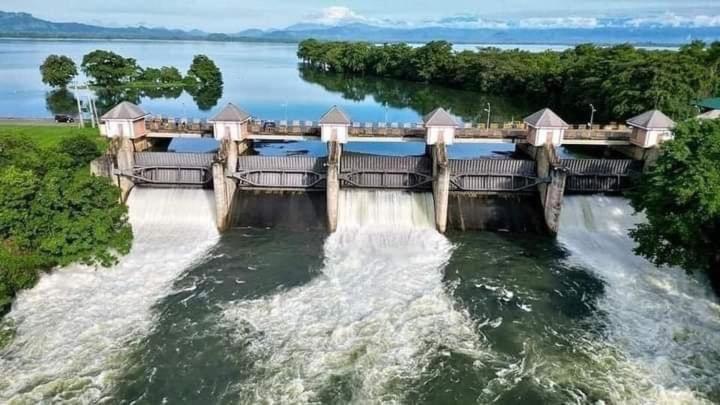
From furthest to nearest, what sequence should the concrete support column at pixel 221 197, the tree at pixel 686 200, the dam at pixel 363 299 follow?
the concrete support column at pixel 221 197
the tree at pixel 686 200
the dam at pixel 363 299

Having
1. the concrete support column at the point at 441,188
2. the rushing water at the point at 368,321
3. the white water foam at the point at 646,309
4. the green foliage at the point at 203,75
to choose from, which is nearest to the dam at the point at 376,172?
the concrete support column at the point at 441,188

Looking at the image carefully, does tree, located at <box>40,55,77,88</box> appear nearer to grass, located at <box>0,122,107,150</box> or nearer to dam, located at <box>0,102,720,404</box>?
grass, located at <box>0,122,107,150</box>

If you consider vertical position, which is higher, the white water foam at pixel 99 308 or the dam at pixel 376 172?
the dam at pixel 376 172

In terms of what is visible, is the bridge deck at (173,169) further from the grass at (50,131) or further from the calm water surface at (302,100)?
the calm water surface at (302,100)

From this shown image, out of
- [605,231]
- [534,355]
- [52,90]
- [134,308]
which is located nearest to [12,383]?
[134,308]

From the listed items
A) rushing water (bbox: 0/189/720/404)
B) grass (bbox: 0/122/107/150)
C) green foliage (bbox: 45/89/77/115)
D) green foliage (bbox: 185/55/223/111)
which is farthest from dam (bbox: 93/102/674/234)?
green foliage (bbox: 185/55/223/111)

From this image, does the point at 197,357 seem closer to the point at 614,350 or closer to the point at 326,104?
the point at 614,350
